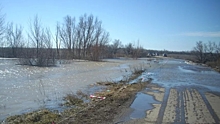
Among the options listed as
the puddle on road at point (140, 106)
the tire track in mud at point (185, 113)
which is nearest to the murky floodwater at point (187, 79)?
the puddle on road at point (140, 106)

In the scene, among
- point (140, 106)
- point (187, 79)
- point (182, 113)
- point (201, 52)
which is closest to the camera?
point (182, 113)

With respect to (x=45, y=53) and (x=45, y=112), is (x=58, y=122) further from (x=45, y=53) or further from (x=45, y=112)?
(x=45, y=53)

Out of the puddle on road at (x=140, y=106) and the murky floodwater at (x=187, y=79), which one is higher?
the puddle on road at (x=140, y=106)

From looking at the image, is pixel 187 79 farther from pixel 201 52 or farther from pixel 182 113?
pixel 201 52

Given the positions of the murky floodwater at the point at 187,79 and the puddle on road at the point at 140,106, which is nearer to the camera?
the puddle on road at the point at 140,106

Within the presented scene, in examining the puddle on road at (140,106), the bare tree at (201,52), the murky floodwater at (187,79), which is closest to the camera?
the puddle on road at (140,106)

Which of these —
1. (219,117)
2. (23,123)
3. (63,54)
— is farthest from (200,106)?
(63,54)

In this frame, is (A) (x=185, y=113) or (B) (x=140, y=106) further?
(B) (x=140, y=106)

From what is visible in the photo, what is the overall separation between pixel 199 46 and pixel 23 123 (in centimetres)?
6874

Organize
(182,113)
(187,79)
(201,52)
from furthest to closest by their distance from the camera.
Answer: (201,52) → (187,79) → (182,113)

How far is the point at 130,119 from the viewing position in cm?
722

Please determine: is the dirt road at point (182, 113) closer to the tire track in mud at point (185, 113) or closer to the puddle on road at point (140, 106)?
the tire track in mud at point (185, 113)

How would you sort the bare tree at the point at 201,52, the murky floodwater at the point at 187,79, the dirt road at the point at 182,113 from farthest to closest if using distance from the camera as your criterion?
the bare tree at the point at 201,52 → the murky floodwater at the point at 187,79 → the dirt road at the point at 182,113

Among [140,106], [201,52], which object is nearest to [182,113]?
[140,106]
